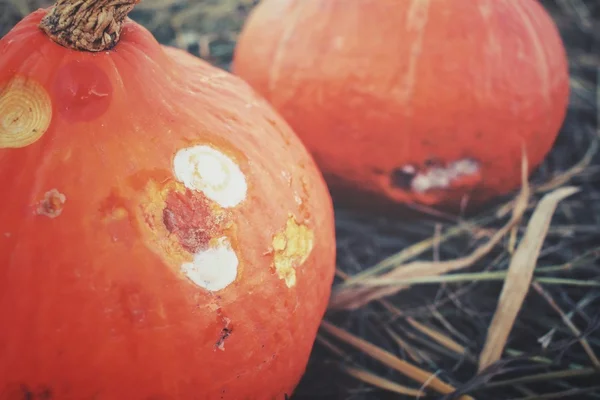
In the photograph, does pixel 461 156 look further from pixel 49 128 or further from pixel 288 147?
pixel 49 128

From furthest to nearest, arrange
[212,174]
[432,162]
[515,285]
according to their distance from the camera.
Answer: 1. [432,162]
2. [515,285]
3. [212,174]

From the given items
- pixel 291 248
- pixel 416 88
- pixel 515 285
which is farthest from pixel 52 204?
pixel 515 285

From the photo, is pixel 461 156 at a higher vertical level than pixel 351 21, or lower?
lower

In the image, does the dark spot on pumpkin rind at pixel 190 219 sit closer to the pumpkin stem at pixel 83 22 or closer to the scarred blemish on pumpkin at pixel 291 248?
the scarred blemish on pumpkin at pixel 291 248

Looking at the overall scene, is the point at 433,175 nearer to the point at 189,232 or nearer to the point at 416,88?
the point at 416,88

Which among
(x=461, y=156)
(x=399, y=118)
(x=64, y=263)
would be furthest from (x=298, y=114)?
(x=64, y=263)

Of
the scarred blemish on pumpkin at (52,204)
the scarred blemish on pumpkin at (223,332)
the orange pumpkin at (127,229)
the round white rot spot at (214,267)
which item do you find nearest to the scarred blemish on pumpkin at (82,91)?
the orange pumpkin at (127,229)
